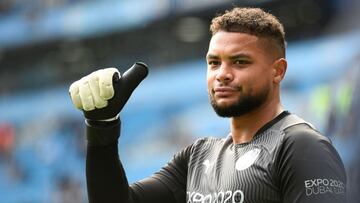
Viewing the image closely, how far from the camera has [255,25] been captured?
12.0ft

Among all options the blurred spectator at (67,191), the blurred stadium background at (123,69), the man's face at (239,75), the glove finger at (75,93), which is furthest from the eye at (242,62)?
the blurred spectator at (67,191)

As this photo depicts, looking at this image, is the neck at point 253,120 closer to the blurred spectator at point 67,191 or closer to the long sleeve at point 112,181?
the long sleeve at point 112,181

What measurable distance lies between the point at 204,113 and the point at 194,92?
70 cm

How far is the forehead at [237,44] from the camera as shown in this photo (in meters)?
3.61

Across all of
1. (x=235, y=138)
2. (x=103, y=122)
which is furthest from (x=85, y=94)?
(x=235, y=138)

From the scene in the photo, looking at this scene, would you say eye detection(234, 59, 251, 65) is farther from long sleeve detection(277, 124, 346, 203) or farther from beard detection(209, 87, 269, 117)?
long sleeve detection(277, 124, 346, 203)

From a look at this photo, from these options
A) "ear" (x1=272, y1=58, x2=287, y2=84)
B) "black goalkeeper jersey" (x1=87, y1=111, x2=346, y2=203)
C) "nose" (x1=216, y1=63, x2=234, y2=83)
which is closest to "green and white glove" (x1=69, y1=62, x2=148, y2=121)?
"black goalkeeper jersey" (x1=87, y1=111, x2=346, y2=203)

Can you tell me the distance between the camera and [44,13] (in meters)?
19.5

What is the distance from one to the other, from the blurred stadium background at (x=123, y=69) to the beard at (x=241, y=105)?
7.78 m

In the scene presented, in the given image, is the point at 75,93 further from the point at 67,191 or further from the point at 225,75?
the point at 67,191

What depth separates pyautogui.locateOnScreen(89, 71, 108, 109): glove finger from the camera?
3342mm

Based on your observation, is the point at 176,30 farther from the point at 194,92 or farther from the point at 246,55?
the point at 246,55

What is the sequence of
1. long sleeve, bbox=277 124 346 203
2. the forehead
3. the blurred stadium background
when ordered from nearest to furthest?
long sleeve, bbox=277 124 346 203 → the forehead → the blurred stadium background

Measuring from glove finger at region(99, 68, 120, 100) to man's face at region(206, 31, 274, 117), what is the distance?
451 millimetres
